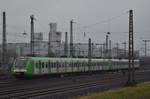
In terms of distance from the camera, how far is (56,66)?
182 feet

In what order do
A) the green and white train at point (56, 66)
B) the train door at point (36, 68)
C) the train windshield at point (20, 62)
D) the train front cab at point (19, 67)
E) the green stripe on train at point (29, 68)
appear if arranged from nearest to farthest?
the train front cab at point (19, 67), the green stripe on train at point (29, 68), the green and white train at point (56, 66), the train windshield at point (20, 62), the train door at point (36, 68)

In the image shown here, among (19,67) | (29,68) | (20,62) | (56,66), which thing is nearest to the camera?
(29,68)

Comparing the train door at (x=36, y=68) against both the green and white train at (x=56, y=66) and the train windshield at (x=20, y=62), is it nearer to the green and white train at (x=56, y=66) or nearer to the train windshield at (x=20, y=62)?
the green and white train at (x=56, y=66)

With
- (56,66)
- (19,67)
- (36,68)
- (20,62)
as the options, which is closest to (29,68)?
(19,67)

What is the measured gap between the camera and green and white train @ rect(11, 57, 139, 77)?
1826 inches

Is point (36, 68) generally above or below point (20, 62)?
below

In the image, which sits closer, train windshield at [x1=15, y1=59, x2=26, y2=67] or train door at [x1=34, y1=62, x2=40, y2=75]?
train windshield at [x1=15, y1=59, x2=26, y2=67]

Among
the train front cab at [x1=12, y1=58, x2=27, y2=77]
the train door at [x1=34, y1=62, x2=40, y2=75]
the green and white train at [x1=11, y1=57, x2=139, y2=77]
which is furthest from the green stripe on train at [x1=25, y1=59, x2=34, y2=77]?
the train door at [x1=34, y1=62, x2=40, y2=75]

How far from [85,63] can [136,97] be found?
43.8m

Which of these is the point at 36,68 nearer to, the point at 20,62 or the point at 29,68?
the point at 29,68

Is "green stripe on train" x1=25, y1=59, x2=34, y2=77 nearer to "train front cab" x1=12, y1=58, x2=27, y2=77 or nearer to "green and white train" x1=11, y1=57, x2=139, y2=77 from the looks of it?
"green and white train" x1=11, y1=57, x2=139, y2=77

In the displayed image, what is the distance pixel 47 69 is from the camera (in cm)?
5172

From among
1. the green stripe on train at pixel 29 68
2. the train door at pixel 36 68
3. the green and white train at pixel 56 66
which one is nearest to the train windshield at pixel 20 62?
the green and white train at pixel 56 66

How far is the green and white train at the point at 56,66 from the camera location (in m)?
46.4
